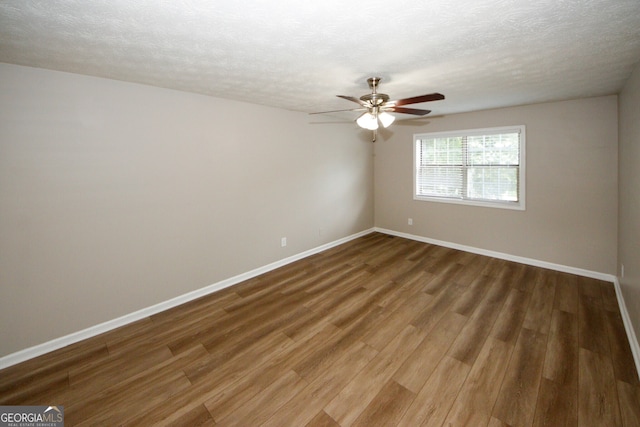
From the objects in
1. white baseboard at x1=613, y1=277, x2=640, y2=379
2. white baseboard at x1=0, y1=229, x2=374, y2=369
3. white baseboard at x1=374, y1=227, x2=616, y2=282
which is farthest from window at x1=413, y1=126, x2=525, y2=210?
white baseboard at x1=0, y1=229, x2=374, y2=369

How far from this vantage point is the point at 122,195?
104 inches

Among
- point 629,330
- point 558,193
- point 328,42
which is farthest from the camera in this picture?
point 558,193

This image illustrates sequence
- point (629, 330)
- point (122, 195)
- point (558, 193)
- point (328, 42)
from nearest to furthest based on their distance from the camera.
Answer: point (328, 42) < point (629, 330) < point (122, 195) < point (558, 193)

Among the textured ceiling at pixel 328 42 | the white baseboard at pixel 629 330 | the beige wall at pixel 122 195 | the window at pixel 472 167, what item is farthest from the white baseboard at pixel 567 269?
the beige wall at pixel 122 195

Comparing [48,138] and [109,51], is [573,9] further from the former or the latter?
[48,138]

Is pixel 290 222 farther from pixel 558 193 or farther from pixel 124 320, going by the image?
pixel 558 193

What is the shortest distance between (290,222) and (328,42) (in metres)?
2.81

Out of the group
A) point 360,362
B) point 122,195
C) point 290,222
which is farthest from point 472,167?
point 122,195

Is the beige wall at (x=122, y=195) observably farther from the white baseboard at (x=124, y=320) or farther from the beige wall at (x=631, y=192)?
the beige wall at (x=631, y=192)

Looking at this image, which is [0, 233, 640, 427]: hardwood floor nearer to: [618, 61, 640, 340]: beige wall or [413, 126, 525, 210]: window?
[618, 61, 640, 340]: beige wall

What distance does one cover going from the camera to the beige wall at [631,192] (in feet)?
7.20

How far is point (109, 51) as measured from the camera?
1.92 metres

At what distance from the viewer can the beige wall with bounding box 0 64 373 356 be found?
85.2 inches

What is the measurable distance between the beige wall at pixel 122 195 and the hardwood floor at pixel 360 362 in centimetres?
40
